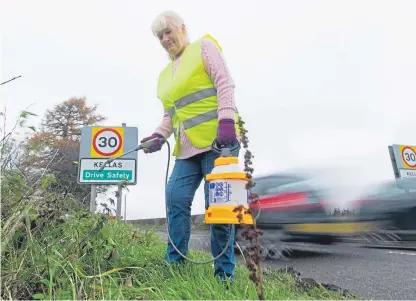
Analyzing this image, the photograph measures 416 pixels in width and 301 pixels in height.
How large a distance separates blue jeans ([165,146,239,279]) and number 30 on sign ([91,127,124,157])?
148 inches

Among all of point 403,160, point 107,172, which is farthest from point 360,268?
point 403,160

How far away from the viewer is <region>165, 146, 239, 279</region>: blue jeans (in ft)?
8.21

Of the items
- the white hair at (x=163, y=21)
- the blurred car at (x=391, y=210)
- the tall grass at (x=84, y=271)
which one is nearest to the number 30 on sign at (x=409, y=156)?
the blurred car at (x=391, y=210)

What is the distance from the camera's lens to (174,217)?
270 cm

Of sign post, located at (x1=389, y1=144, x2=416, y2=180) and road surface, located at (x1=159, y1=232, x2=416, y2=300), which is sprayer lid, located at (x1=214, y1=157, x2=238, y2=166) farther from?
sign post, located at (x1=389, y1=144, x2=416, y2=180)

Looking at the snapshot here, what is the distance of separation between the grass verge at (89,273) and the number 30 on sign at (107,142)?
360 centimetres

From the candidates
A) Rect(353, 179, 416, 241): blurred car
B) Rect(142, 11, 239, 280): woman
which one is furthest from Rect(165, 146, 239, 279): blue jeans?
Rect(353, 179, 416, 241): blurred car

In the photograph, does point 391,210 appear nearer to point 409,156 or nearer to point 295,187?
point 295,187

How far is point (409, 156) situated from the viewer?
448 inches

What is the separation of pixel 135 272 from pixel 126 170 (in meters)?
3.80

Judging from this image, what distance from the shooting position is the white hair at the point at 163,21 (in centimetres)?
279

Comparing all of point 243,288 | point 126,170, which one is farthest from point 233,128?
point 126,170

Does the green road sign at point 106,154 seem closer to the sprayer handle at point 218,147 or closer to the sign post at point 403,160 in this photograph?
the sprayer handle at point 218,147

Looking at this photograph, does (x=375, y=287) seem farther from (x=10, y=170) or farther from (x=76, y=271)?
(x=10, y=170)
